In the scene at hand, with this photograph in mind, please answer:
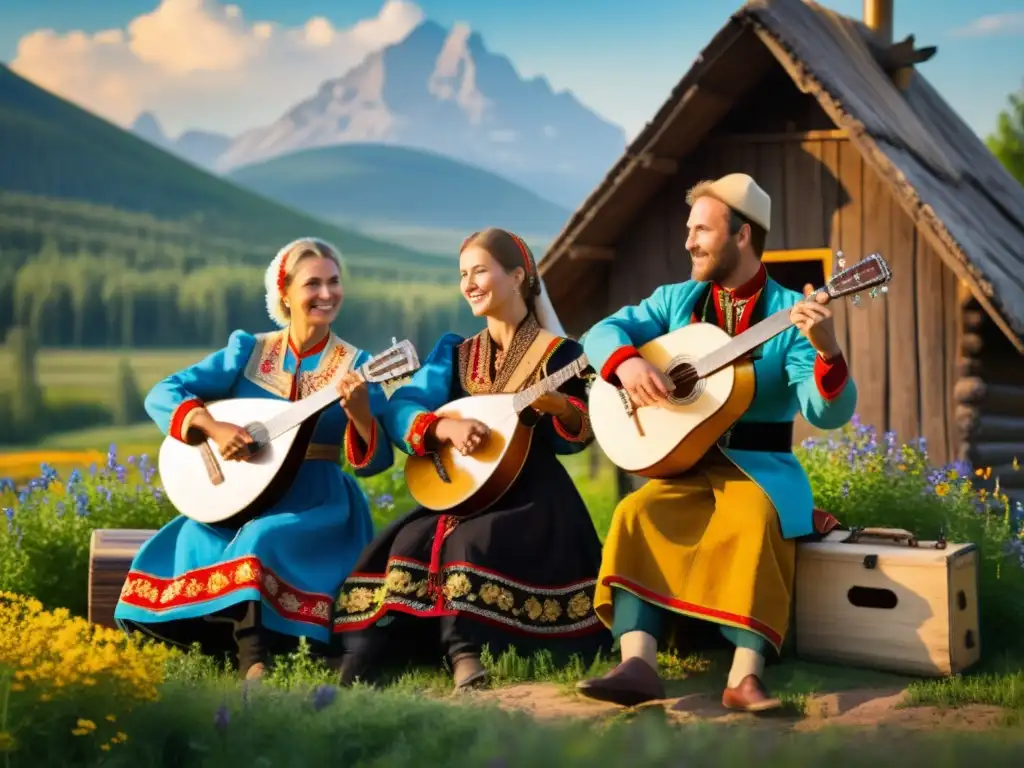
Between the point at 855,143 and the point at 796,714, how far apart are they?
3.74m

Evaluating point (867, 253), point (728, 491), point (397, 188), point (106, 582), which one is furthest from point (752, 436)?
point (397, 188)

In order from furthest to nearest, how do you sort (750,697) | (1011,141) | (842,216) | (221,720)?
(1011,141) → (842,216) → (750,697) → (221,720)

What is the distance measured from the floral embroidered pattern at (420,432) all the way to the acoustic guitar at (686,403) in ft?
2.10

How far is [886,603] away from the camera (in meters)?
4.69

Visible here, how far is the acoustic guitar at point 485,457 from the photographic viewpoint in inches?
186

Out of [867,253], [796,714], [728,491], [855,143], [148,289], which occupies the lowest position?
[796,714]

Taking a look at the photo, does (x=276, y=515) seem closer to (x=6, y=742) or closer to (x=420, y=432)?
(x=420, y=432)

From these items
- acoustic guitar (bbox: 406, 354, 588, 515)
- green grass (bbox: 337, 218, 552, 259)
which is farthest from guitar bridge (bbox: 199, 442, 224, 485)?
green grass (bbox: 337, 218, 552, 259)

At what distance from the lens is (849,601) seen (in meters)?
4.64

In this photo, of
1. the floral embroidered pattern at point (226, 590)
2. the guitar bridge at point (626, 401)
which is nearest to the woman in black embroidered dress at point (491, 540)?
the floral embroidered pattern at point (226, 590)

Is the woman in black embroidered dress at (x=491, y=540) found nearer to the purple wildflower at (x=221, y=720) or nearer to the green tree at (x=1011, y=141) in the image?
the purple wildflower at (x=221, y=720)

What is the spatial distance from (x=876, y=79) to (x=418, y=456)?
5343 mm

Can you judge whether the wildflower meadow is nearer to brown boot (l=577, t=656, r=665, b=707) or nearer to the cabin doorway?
brown boot (l=577, t=656, r=665, b=707)

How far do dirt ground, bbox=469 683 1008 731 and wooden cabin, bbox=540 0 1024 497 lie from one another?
3.10 metres
